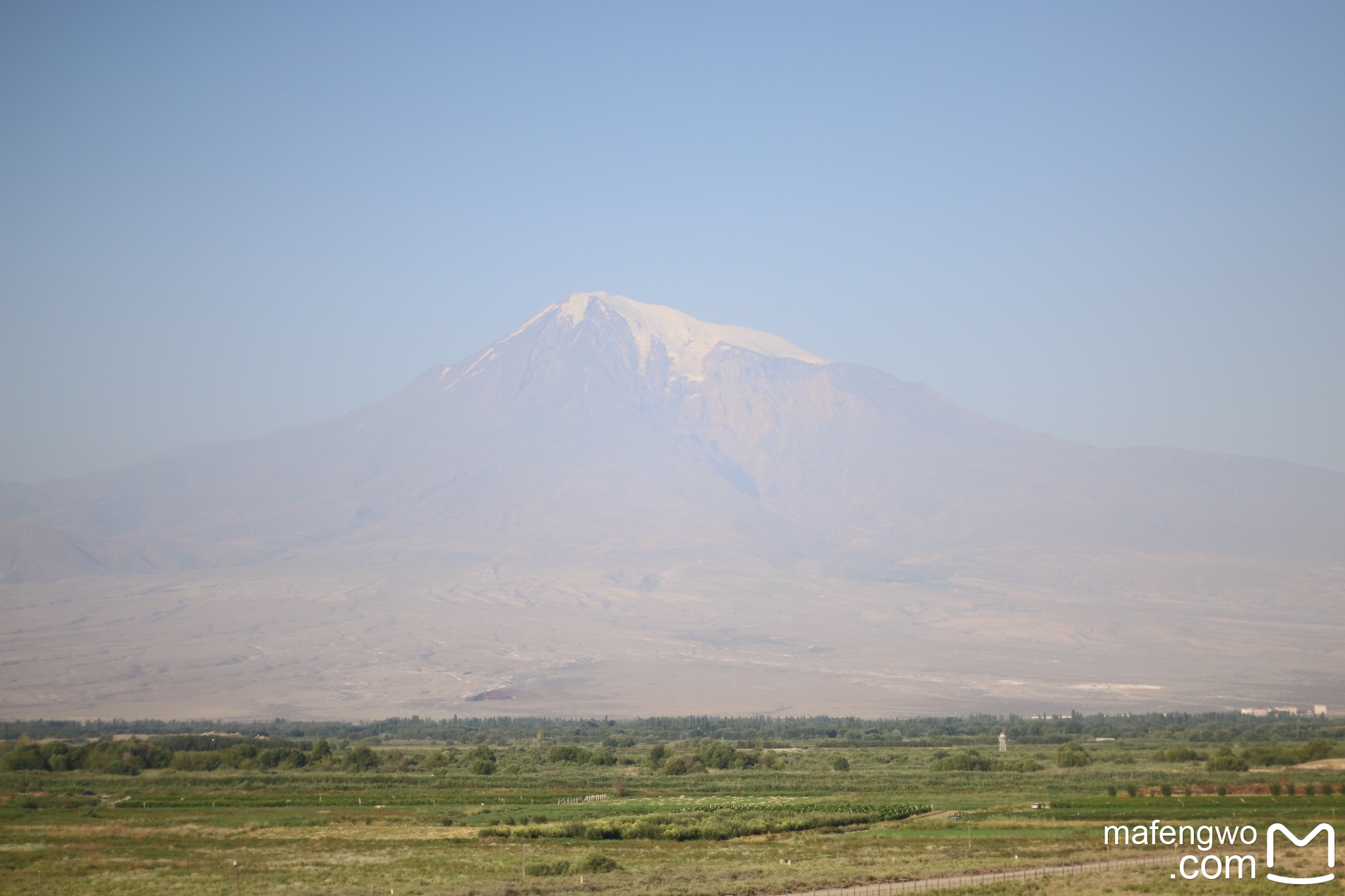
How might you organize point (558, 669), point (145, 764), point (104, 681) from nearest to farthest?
point (145, 764) < point (104, 681) < point (558, 669)

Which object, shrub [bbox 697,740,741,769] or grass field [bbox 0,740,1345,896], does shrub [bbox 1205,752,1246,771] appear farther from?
shrub [bbox 697,740,741,769]

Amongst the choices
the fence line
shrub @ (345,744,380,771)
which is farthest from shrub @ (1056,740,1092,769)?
shrub @ (345,744,380,771)

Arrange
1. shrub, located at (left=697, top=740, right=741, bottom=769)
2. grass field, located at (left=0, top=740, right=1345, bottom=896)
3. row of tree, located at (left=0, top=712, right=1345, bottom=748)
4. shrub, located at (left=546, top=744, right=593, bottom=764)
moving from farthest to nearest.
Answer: row of tree, located at (left=0, top=712, right=1345, bottom=748), shrub, located at (left=546, top=744, right=593, bottom=764), shrub, located at (left=697, top=740, right=741, bottom=769), grass field, located at (left=0, top=740, right=1345, bottom=896)

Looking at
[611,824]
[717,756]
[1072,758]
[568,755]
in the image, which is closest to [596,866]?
[611,824]

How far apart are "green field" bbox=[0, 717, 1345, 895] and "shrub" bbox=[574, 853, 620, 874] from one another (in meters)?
0.08

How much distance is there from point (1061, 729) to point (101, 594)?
137 meters

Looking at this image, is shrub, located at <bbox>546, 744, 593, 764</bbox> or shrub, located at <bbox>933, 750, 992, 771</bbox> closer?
shrub, located at <bbox>933, 750, 992, 771</bbox>

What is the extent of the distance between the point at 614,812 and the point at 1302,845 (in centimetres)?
1976

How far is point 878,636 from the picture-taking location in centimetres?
15012

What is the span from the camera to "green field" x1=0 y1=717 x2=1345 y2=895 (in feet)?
86.5

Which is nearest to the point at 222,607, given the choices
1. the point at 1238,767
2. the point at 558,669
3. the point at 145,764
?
the point at 558,669

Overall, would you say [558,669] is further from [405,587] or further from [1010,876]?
[1010,876]

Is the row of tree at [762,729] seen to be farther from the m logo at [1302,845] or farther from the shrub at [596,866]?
the shrub at [596,866]

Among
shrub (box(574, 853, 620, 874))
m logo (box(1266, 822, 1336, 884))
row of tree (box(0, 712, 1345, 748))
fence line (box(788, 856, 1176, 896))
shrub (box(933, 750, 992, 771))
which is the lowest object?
row of tree (box(0, 712, 1345, 748))
